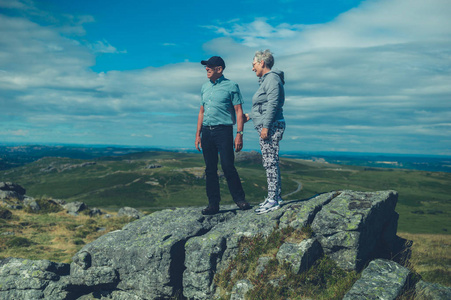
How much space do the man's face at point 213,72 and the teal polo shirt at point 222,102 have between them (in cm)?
16

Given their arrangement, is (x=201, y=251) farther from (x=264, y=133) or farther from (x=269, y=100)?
(x=269, y=100)

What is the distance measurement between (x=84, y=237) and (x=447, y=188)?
696 ft

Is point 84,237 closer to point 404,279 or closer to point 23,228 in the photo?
point 23,228

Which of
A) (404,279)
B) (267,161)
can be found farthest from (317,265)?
(267,161)

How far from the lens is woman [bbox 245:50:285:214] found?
9.62m

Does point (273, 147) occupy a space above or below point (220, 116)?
below

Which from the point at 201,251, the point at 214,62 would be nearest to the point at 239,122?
the point at 214,62

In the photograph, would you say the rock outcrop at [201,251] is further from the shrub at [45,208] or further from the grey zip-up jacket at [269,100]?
the shrub at [45,208]

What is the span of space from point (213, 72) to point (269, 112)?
107 inches

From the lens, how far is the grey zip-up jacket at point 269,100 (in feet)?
31.4

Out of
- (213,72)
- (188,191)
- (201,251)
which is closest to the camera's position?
(201,251)

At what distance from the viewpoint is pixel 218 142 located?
10.7 metres

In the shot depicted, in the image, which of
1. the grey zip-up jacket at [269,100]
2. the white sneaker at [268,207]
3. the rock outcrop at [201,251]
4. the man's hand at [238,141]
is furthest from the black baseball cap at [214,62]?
the rock outcrop at [201,251]

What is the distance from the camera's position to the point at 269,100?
962cm
